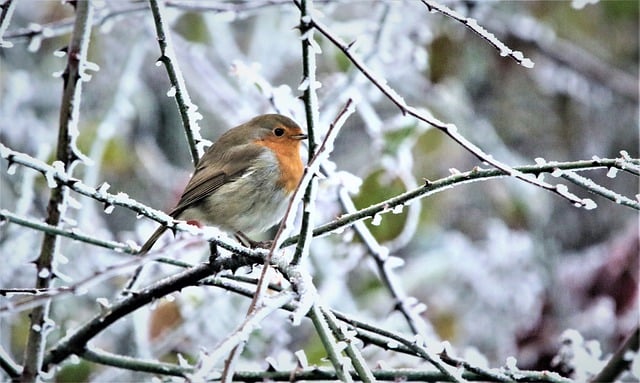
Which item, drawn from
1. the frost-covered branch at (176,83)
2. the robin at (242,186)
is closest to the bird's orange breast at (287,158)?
the robin at (242,186)

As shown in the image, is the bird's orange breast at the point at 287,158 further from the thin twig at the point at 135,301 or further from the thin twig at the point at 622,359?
the thin twig at the point at 622,359

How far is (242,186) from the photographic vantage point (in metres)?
3.18

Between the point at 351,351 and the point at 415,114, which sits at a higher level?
the point at 415,114

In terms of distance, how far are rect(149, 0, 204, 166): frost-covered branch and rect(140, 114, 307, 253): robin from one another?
1.06 m

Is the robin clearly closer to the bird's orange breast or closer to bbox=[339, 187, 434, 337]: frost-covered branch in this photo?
the bird's orange breast

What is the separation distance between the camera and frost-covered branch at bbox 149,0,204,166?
67.1 inches

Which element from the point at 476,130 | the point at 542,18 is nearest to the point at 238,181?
the point at 476,130

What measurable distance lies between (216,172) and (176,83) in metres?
1.36

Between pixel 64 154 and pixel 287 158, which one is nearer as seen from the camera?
pixel 64 154

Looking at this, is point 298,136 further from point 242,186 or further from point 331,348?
point 331,348

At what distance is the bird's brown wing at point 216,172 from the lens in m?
3.04

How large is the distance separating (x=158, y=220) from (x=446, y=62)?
2.94 metres

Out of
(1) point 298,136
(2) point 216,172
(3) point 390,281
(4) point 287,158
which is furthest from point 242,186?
(3) point 390,281

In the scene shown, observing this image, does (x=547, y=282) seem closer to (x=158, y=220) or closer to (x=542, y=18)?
(x=542, y=18)
